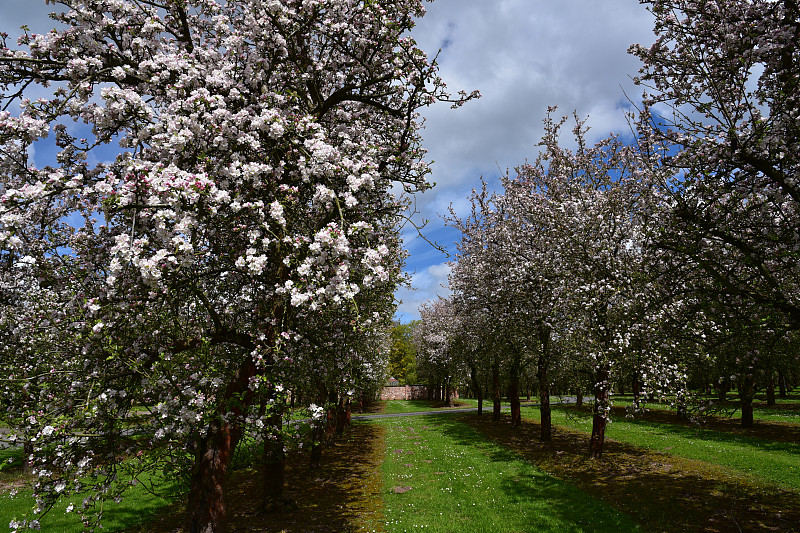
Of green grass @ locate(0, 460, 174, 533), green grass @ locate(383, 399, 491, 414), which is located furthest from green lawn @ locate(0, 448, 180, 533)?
green grass @ locate(383, 399, 491, 414)

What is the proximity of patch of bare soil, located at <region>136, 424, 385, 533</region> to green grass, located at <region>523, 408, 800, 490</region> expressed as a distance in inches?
446

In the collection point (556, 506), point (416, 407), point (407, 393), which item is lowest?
point (407, 393)

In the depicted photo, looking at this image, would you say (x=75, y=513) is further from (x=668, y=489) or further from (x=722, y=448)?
(x=722, y=448)

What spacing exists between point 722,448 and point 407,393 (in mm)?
69889

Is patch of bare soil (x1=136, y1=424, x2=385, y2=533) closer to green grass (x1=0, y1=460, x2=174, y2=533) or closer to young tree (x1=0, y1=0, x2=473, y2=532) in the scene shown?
green grass (x1=0, y1=460, x2=174, y2=533)

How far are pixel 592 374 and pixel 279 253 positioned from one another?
1758cm

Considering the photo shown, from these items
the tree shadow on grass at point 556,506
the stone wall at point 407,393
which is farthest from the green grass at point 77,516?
the stone wall at point 407,393

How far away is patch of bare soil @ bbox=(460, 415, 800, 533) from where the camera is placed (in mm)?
11562

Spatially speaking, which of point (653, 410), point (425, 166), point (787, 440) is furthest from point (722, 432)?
point (425, 166)

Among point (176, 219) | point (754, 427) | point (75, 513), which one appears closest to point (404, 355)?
point (754, 427)

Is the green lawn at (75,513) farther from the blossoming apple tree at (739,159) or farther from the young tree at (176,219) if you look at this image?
the blossoming apple tree at (739,159)

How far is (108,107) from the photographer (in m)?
6.78

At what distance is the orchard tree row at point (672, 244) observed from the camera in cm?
870

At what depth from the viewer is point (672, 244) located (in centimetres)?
1062
